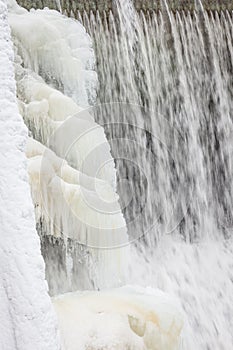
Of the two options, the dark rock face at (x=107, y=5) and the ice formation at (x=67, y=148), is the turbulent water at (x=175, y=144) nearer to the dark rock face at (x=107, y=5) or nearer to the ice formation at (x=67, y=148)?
the dark rock face at (x=107, y=5)

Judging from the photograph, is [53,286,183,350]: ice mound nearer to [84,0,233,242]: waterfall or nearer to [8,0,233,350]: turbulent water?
[8,0,233,350]: turbulent water

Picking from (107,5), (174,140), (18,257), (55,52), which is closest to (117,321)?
(18,257)

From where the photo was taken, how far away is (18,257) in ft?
4.74

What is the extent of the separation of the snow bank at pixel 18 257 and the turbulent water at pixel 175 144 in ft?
7.28

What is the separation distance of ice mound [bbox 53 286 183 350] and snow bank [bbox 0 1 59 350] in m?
0.42

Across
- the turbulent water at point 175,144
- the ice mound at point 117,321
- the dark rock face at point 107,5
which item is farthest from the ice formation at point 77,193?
the dark rock face at point 107,5

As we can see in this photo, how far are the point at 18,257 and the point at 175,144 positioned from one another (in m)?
4.32

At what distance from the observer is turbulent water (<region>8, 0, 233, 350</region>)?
4.59 m

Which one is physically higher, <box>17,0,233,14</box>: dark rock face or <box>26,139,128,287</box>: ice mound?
<box>17,0,233,14</box>: dark rock face

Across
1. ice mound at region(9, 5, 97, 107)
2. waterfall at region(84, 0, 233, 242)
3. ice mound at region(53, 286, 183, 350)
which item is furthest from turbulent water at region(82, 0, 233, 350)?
ice mound at region(53, 286, 183, 350)

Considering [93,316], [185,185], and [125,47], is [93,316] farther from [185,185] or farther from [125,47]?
[185,185]

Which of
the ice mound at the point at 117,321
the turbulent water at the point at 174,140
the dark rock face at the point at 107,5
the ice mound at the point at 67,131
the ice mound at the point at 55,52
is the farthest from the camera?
the turbulent water at the point at 174,140

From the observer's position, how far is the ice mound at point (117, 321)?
6.33 ft

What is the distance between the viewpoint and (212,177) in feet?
19.6
